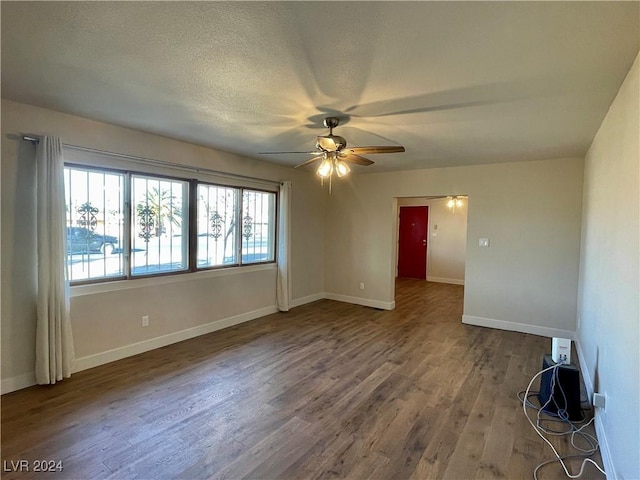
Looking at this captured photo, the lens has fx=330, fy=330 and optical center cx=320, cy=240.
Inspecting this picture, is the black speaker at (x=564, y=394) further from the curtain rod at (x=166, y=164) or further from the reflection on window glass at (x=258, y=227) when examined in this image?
the curtain rod at (x=166, y=164)

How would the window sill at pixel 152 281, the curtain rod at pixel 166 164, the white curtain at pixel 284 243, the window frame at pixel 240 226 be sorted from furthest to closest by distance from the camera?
1. the white curtain at pixel 284 243
2. the window frame at pixel 240 226
3. the window sill at pixel 152 281
4. the curtain rod at pixel 166 164

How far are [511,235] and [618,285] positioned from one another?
2.97 metres

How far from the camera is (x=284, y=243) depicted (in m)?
5.52

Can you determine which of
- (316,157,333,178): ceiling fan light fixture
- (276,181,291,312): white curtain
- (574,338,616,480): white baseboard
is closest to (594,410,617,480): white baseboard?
(574,338,616,480): white baseboard

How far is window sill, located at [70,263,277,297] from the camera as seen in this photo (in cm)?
336

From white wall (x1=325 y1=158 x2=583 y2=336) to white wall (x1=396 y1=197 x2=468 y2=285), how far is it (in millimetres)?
3335

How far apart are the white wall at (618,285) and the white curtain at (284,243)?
3974mm

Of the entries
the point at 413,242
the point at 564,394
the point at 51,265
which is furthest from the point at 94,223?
the point at 413,242

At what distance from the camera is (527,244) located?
15.8ft

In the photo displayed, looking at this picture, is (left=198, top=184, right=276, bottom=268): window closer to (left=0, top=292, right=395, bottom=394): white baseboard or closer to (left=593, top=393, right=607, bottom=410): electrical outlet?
(left=0, top=292, right=395, bottom=394): white baseboard

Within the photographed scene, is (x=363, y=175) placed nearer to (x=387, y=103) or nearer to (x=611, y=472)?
(x=387, y=103)

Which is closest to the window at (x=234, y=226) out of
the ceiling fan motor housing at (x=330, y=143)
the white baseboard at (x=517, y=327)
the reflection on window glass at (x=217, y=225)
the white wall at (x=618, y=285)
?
the reflection on window glass at (x=217, y=225)

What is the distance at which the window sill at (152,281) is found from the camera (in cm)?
336

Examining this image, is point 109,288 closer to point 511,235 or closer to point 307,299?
point 307,299
